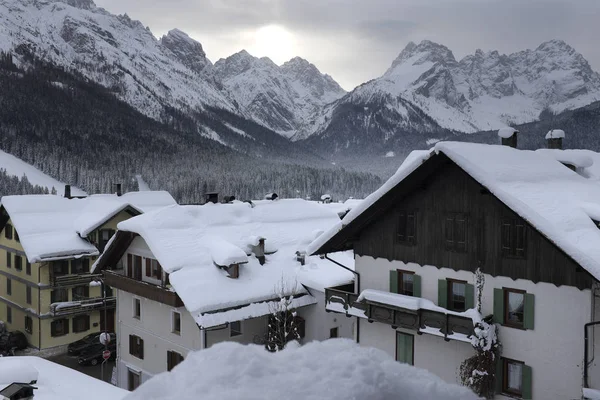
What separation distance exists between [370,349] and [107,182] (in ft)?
676

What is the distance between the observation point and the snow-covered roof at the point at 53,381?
15211mm

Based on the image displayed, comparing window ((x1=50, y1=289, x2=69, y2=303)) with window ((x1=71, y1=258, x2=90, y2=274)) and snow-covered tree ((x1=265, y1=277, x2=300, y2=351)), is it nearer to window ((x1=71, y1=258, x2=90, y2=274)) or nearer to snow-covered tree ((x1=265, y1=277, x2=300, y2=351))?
window ((x1=71, y1=258, x2=90, y2=274))

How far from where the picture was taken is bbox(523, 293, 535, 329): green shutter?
16.7 m

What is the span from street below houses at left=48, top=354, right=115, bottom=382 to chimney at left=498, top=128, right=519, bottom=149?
29.1 m

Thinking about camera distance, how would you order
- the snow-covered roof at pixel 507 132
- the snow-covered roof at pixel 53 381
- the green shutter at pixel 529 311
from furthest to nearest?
the snow-covered roof at pixel 507 132, the green shutter at pixel 529 311, the snow-covered roof at pixel 53 381

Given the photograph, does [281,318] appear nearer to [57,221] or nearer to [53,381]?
[53,381]

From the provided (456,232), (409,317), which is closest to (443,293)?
(409,317)

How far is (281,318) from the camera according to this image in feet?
93.9

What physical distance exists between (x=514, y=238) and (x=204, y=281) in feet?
52.7

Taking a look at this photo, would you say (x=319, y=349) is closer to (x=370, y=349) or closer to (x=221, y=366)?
(x=370, y=349)

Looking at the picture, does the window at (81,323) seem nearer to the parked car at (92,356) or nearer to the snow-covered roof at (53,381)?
the parked car at (92,356)

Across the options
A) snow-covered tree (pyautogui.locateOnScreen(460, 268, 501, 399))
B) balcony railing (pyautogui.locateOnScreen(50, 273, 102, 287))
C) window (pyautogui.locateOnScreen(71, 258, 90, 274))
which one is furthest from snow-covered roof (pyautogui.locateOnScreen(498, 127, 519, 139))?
window (pyautogui.locateOnScreen(71, 258, 90, 274))

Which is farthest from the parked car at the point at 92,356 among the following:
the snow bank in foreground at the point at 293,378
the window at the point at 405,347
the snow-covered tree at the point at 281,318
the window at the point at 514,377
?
the snow bank in foreground at the point at 293,378

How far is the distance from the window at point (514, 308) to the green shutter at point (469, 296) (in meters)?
0.85
